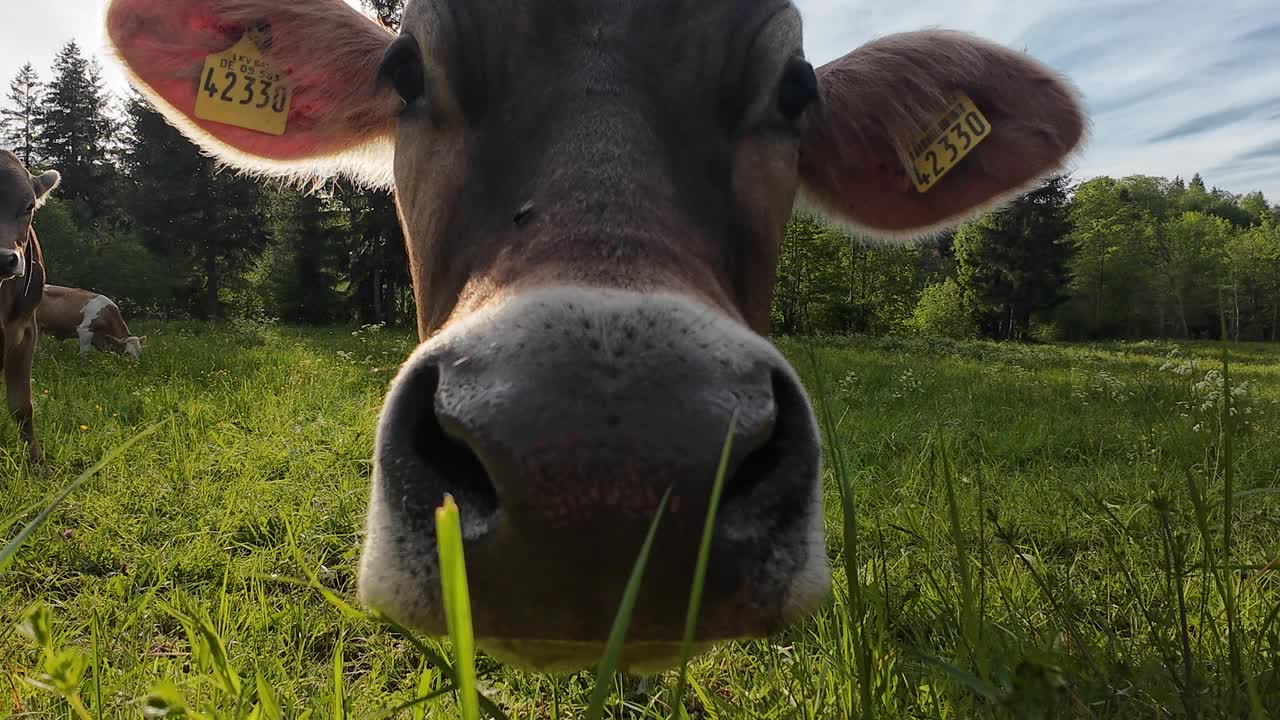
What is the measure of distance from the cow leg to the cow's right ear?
2.41 m

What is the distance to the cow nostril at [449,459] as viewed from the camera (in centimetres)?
102

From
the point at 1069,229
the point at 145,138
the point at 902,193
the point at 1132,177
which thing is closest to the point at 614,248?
the point at 902,193

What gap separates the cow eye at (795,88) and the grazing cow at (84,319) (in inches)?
496

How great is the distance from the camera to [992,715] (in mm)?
1255

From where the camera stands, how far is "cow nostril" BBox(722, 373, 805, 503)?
1.06 m

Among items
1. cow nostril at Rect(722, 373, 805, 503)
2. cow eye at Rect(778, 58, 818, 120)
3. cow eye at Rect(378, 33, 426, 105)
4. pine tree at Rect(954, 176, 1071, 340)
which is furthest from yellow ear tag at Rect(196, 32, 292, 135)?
pine tree at Rect(954, 176, 1071, 340)

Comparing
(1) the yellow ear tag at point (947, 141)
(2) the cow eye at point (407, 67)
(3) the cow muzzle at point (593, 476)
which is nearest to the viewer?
(3) the cow muzzle at point (593, 476)

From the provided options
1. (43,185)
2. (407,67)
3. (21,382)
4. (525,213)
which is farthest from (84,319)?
(525,213)

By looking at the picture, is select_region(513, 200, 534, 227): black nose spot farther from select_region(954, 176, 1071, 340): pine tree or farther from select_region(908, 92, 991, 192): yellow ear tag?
select_region(954, 176, 1071, 340): pine tree

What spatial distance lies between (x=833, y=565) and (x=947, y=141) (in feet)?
6.01

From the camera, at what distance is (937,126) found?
311 centimetres

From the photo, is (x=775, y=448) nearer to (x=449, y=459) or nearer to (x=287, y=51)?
(x=449, y=459)

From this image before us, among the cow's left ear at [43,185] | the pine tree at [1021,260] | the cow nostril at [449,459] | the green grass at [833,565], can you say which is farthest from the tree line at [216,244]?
the pine tree at [1021,260]

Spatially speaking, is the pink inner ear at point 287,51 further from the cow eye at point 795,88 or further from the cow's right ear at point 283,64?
the cow eye at point 795,88
